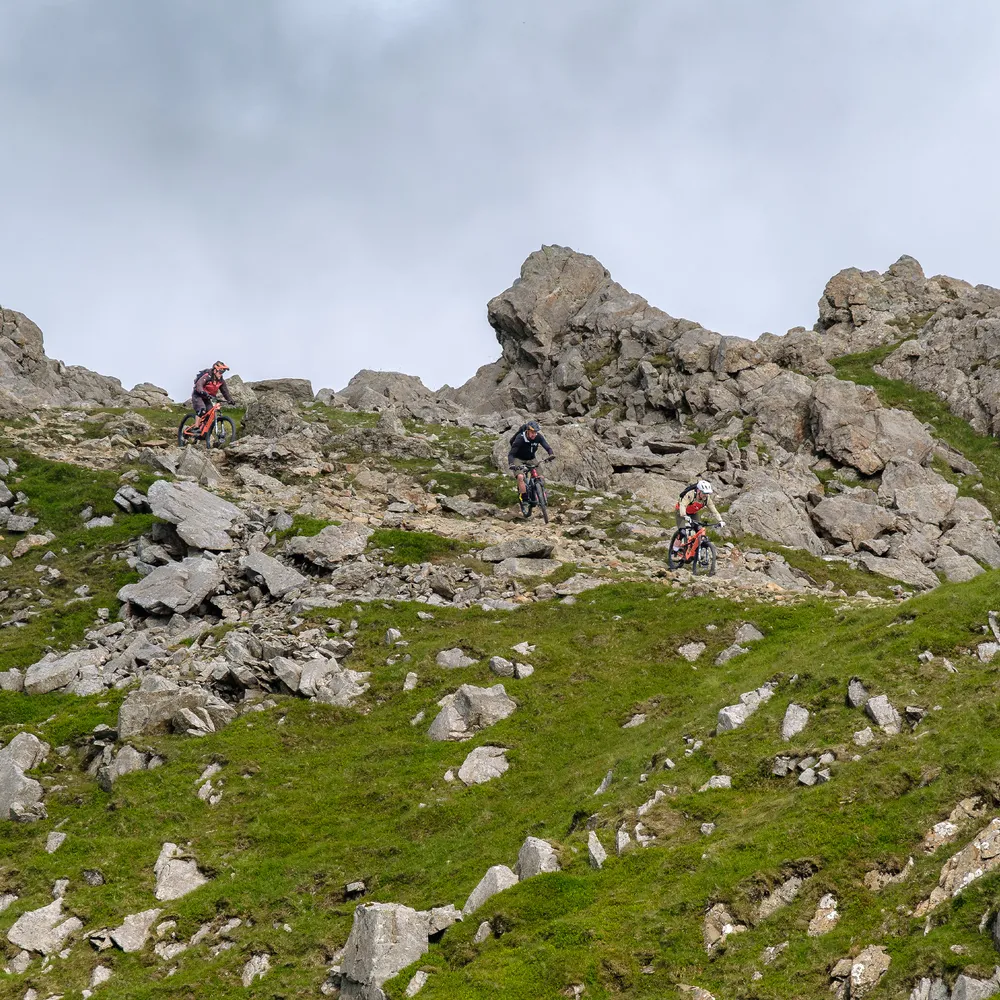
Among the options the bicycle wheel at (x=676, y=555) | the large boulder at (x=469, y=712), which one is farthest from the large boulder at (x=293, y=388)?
the large boulder at (x=469, y=712)

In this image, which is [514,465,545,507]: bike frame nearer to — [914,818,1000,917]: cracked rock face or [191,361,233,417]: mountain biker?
[191,361,233,417]: mountain biker

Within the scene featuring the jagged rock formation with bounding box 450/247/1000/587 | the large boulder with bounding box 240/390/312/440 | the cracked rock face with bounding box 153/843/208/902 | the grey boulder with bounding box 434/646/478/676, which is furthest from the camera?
the large boulder with bounding box 240/390/312/440

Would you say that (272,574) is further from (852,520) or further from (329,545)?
(852,520)

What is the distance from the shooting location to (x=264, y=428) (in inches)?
2074

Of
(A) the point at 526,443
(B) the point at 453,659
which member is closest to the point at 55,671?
(B) the point at 453,659

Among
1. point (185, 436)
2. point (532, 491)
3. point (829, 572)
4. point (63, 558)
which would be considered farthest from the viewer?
point (185, 436)

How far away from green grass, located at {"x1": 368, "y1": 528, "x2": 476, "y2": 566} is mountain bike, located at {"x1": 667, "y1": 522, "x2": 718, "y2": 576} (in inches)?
290

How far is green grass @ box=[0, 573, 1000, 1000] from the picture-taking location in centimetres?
1133

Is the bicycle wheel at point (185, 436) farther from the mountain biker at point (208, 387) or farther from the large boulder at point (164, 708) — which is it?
the large boulder at point (164, 708)

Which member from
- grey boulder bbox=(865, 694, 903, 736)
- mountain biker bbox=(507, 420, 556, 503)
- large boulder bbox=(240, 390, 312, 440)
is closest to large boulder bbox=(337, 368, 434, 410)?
large boulder bbox=(240, 390, 312, 440)

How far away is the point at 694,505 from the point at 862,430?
1265 inches

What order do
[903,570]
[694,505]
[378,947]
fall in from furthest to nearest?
[903,570]
[694,505]
[378,947]

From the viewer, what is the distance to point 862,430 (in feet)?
197

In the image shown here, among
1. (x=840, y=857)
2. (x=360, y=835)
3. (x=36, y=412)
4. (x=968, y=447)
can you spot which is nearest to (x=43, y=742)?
(x=360, y=835)
